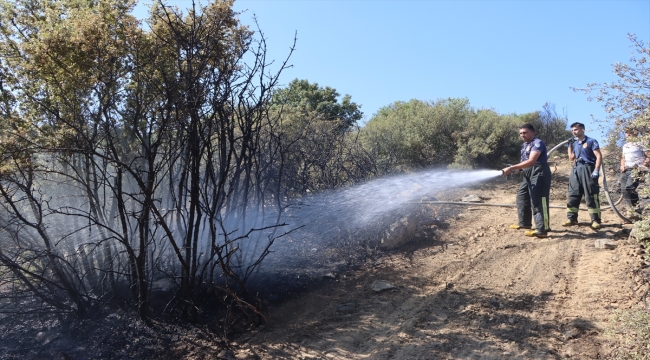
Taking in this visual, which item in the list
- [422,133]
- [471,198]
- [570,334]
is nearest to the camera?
[570,334]

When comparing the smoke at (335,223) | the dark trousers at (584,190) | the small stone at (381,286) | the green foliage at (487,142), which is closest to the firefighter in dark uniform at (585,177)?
the dark trousers at (584,190)

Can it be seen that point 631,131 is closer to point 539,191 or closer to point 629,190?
point 539,191

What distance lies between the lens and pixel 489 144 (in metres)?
13.0

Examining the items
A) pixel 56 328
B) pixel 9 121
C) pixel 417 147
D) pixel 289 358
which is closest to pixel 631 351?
pixel 289 358

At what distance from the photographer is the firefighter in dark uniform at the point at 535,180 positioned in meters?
6.62

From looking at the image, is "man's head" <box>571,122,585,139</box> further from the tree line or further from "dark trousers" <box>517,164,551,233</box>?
the tree line

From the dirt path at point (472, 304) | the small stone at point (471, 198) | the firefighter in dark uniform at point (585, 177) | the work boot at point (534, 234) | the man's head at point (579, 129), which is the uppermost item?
the man's head at point (579, 129)

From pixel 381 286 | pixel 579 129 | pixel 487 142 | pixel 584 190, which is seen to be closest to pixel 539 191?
pixel 584 190

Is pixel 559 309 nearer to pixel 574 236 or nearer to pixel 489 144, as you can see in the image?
pixel 574 236

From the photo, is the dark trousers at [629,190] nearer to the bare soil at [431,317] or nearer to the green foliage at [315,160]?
the bare soil at [431,317]

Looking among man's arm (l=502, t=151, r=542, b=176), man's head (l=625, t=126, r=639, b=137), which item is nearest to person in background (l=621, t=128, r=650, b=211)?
man's arm (l=502, t=151, r=542, b=176)

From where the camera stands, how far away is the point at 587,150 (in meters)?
7.12

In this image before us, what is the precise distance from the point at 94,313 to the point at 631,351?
16.1 ft

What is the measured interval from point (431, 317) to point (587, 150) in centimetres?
431
